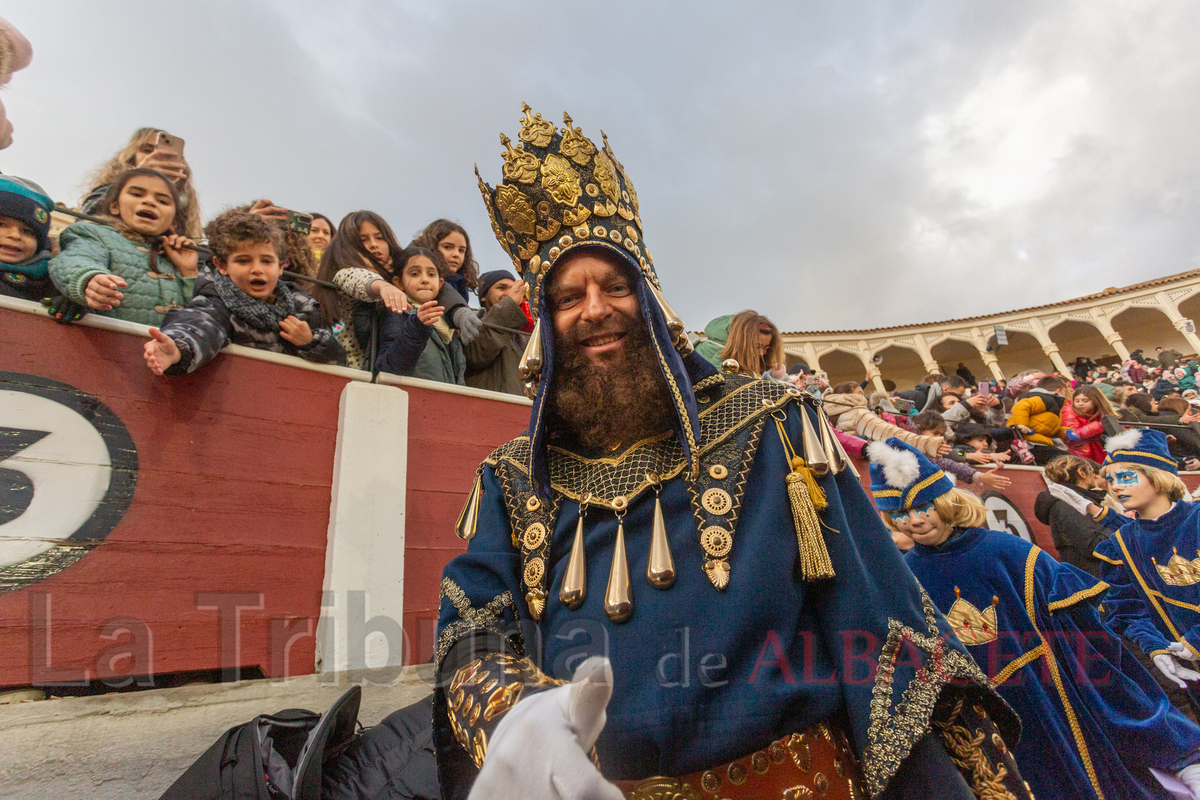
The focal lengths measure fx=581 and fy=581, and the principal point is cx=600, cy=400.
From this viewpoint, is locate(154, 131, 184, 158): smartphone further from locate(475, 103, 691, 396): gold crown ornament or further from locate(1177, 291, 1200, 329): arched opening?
locate(1177, 291, 1200, 329): arched opening

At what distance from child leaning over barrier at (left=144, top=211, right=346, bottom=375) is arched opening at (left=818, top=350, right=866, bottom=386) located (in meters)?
31.4

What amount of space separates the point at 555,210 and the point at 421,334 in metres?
2.12

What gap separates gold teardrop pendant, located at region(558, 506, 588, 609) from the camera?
4.89ft

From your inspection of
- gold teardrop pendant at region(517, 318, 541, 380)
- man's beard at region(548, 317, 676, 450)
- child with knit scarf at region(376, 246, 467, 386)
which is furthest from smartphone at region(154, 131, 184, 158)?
man's beard at region(548, 317, 676, 450)

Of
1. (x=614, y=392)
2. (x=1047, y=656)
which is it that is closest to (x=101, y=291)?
(x=614, y=392)

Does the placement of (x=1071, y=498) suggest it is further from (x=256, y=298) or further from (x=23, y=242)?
(x=23, y=242)

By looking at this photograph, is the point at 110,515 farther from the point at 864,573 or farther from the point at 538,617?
the point at 864,573

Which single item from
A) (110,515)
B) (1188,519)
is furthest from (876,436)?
(110,515)

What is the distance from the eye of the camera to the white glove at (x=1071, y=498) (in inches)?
222

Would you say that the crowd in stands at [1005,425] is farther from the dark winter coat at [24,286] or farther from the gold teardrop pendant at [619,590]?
the dark winter coat at [24,286]

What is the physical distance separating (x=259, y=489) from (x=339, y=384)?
776mm

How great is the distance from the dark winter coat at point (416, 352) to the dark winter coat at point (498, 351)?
5.2 inches

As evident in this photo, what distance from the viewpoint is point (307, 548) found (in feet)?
9.98

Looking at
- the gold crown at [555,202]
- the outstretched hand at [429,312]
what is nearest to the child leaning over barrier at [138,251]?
the outstretched hand at [429,312]
